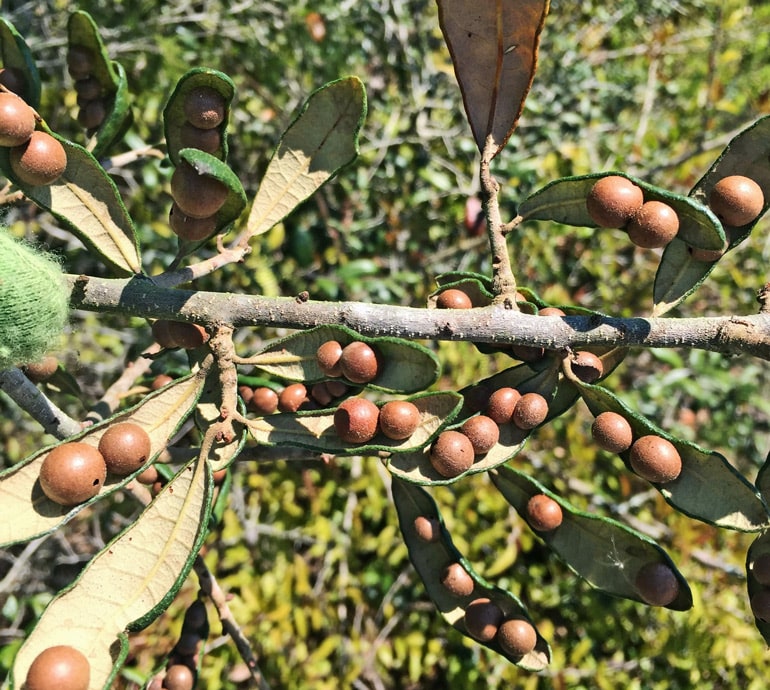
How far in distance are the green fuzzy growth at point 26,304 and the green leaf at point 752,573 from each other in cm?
132

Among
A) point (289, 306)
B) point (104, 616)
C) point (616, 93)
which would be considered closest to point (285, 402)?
point (289, 306)

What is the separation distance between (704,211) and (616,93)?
10.7 feet

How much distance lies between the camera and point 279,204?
1.37 m

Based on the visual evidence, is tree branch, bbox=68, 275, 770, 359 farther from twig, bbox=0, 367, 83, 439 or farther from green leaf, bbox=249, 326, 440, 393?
twig, bbox=0, 367, 83, 439

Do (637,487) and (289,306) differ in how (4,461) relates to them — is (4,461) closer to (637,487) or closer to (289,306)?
(289,306)

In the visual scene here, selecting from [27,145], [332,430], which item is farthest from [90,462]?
[27,145]

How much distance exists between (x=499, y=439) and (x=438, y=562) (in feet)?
1.19

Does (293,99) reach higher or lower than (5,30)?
lower

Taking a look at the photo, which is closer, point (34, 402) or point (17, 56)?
point (34, 402)

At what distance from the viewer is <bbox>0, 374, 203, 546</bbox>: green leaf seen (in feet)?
3.37

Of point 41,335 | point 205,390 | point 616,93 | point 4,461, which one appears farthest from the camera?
point 616,93

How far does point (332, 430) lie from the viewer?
46.9 inches

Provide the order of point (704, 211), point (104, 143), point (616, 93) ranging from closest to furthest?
1. point (704, 211)
2. point (104, 143)
3. point (616, 93)

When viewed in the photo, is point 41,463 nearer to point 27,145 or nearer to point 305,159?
point 27,145
